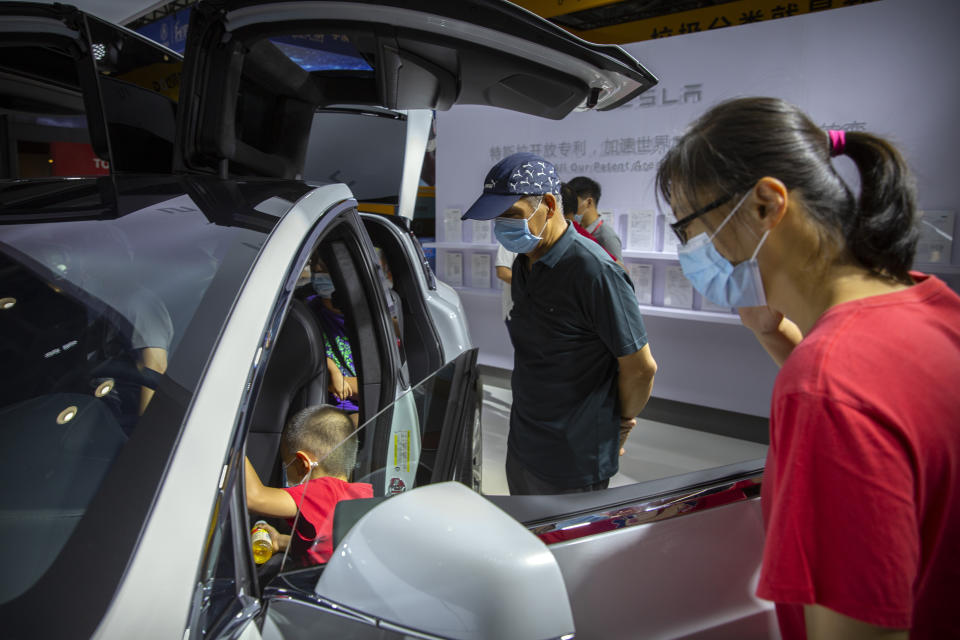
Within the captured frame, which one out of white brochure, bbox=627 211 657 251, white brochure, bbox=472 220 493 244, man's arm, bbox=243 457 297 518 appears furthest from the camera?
white brochure, bbox=472 220 493 244

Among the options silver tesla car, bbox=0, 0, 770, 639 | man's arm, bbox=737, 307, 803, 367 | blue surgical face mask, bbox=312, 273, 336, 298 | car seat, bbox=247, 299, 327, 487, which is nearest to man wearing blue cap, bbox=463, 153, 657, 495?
silver tesla car, bbox=0, 0, 770, 639

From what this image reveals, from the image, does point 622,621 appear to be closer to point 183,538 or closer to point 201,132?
point 183,538

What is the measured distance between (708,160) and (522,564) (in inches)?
22.5

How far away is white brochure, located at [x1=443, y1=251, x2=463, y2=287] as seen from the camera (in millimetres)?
5863

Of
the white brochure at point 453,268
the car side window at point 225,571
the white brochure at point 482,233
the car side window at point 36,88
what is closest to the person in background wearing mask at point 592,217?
the white brochure at point 482,233

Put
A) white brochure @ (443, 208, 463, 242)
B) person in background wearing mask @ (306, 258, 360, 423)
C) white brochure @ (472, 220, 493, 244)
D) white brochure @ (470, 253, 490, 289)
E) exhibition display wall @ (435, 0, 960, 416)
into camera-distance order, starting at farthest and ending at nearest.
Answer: white brochure @ (443, 208, 463, 242) < white brochure @ (470, 253, 490, 289) < white brochure @ (472, 220, 493, 244) < exhibition display wall @ (435, 0, 960, 416) < person in background wearing mask @ (306, 258, 360, 423)

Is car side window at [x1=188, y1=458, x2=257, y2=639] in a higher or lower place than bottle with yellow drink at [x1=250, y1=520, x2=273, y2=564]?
higher

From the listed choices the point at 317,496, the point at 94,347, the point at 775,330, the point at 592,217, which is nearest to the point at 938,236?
the point at 592,217

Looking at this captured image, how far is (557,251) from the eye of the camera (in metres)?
1.82

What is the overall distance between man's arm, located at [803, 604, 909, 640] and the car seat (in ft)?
4.95

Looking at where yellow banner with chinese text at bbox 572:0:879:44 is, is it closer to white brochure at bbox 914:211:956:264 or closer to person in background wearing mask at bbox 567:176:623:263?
white brochure at bbox 914:211:956:264

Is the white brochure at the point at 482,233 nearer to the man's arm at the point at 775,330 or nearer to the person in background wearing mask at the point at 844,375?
the man's arm at the point at 775,330

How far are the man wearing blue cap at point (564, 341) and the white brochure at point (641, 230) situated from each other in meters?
2.79

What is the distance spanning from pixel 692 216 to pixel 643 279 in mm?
3874
